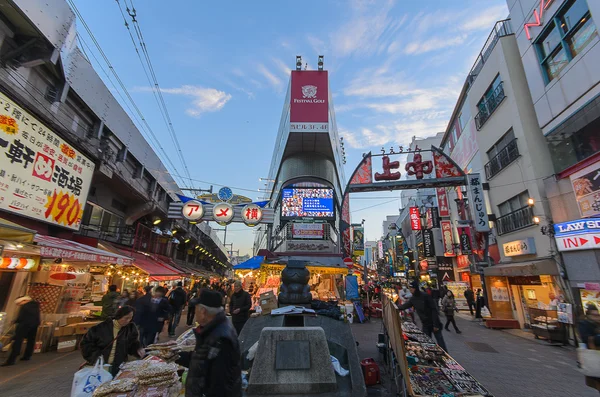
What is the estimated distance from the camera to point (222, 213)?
15.3 metres

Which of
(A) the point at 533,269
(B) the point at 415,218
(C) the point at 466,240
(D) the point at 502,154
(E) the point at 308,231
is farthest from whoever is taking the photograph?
(B) the point at 415,218

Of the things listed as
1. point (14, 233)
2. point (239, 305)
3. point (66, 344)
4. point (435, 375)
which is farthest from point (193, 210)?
point (435, 375)

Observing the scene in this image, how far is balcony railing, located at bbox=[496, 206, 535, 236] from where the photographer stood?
483 inches

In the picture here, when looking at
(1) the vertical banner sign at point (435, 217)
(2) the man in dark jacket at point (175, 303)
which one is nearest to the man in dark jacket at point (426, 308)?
(2) the man in dark jacket at point (175, 303)

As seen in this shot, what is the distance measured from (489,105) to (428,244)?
16.4 m

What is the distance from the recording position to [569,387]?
577 cm

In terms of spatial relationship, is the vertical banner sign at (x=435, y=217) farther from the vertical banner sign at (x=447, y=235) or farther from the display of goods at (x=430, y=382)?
the display of goods at (x=430, y=382)

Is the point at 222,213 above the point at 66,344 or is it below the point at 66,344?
above

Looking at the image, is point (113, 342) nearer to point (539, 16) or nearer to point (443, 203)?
point (539, 16)

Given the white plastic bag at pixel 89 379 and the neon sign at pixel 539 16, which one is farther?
the neon sign at pixel 539 16

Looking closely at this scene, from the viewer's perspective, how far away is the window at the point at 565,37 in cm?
A: 952

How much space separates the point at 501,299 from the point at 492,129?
31.1 ft

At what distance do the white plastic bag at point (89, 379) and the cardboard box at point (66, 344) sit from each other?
6415mm

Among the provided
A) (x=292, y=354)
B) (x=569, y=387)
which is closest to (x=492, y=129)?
(x=569, y=387)
